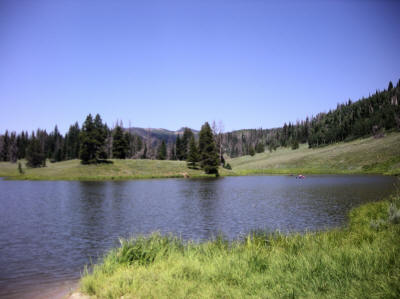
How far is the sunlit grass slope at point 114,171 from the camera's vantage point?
80562 mm

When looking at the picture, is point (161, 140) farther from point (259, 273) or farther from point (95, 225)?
point (259, 273)

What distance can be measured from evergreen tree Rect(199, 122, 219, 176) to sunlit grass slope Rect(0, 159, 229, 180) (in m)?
2.86

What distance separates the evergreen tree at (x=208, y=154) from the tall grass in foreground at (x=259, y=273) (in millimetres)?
80811

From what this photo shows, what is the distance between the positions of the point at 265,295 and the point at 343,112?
214 m

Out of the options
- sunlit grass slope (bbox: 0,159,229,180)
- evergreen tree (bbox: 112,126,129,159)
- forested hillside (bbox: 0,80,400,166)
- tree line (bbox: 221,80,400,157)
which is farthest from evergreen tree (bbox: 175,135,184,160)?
sunlit grass slope (bbox: 0,159,229,180)

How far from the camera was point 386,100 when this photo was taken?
164750mm

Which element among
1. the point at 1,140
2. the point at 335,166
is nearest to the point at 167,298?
the point at 335,166

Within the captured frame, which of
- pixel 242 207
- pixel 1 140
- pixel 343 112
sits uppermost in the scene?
pixel 343 112

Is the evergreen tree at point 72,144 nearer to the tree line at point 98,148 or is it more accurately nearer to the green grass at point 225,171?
the tree line at point 98,148

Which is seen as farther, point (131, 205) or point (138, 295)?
point (131, 205)

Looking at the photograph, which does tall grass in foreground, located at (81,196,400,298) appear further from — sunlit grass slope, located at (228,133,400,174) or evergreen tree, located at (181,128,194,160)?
evergreen tree, located at (181,128,194,160)

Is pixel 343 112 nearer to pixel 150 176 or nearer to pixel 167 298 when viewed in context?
pixel 150 176

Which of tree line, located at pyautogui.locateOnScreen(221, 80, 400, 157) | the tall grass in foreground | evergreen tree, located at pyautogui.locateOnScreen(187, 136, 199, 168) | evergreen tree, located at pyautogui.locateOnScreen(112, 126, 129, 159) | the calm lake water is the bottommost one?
the calm lake water

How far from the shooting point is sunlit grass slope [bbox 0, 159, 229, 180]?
80562 millimetres
